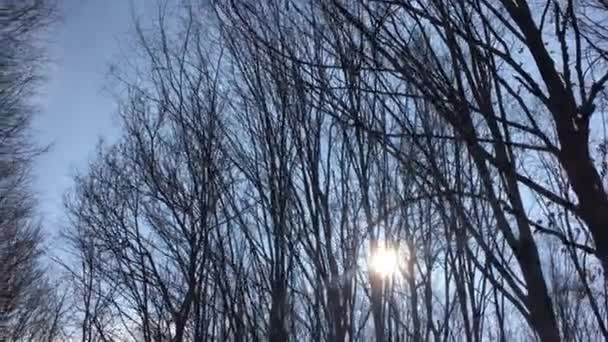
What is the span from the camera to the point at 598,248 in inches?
65.4

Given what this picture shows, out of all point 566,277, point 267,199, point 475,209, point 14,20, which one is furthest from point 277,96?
point 566,277

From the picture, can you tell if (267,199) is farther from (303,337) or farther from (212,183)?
(303,337)

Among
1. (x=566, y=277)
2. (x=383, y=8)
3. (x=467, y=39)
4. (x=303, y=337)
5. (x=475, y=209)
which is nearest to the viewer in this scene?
(x=467, y=39)

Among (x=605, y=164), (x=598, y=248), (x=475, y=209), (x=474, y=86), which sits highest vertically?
(x=605, y=164)

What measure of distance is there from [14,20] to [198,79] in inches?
145

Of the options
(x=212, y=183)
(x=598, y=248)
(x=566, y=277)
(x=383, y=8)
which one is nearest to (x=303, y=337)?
(x=212, y=183)

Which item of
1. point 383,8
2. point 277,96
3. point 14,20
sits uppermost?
point 14,20

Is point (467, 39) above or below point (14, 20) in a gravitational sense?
below

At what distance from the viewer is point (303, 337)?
231 inches

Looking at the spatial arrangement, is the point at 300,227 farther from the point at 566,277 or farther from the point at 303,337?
the point at 566,277

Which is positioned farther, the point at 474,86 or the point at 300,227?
the point at 300,227

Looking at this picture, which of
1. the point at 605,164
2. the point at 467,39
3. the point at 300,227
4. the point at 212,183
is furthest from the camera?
the point at 212,183

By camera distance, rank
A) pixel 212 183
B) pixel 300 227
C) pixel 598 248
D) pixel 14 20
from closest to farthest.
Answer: pixel 598 248 → pixel 300 227 → pixel 212 183 → pixel 14 20

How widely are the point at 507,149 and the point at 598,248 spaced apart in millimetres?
564
